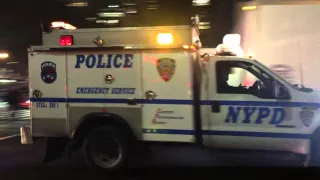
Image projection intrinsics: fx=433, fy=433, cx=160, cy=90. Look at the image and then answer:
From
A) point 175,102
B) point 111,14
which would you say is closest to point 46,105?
point 175,102

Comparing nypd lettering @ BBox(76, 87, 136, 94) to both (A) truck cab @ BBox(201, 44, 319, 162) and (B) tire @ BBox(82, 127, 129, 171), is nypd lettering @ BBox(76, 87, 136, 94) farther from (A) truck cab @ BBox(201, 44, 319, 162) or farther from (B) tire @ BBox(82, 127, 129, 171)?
(A) truck cab @ BBox(201, 44, 319, 162)

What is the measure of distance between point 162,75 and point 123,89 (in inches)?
25.6

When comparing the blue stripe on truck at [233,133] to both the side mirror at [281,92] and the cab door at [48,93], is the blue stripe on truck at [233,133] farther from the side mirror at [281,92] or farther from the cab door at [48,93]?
the cab door at [48,93]

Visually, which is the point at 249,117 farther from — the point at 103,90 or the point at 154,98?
the point at 103,90

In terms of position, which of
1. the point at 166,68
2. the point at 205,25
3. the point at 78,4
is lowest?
the point at 166,68

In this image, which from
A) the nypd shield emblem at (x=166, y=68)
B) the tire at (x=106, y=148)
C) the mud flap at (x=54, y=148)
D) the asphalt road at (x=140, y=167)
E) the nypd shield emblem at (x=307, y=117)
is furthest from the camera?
the mud flap at (x=54, y=148)

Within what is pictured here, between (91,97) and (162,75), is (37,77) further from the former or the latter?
(162,75)

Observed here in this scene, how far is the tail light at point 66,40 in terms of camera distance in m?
6.94

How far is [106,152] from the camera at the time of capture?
6910 millimetres

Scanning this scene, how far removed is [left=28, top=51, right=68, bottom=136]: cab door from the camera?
22.6ft

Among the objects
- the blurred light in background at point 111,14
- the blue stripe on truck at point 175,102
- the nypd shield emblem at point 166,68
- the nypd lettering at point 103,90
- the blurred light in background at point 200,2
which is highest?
the blurred light in background at point 200,2

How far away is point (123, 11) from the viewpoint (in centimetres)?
2734

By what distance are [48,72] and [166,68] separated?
1.91 metres

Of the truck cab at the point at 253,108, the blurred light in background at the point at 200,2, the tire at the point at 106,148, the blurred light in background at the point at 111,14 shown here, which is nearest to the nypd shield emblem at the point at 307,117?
the truck cab at the point at 253,108
